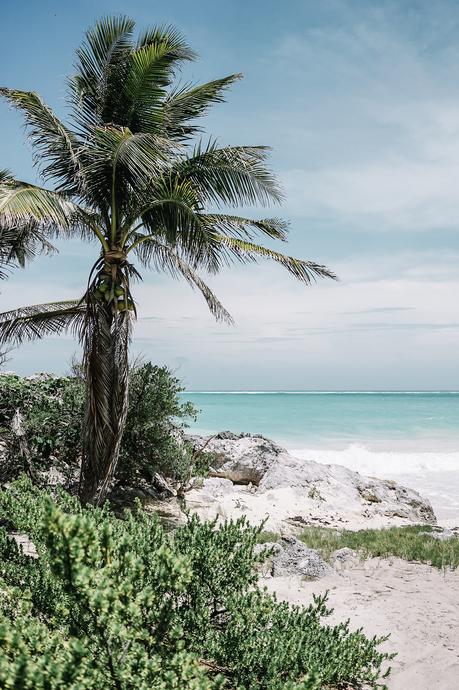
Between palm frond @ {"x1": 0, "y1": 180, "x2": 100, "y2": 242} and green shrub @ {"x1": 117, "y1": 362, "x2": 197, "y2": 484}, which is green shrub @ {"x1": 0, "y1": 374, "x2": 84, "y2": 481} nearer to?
green shrub @ {"x1": 117, "y1": 362, "x2": 197, "y2": 484}

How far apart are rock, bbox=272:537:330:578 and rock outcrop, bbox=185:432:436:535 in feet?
8.05

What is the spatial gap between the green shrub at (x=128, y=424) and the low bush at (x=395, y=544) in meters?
3.03

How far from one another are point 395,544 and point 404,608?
259 centimetres

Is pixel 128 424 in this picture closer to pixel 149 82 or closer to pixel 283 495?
pixel 283 495

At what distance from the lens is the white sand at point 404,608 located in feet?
14.2

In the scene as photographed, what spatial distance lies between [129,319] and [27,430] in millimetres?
3254

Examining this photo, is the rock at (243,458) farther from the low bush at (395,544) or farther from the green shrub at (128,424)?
the low bush at (395,544)

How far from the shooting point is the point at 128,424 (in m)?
9.73

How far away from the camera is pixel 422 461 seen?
84.3 ft

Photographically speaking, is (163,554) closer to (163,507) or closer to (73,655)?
(73,655)

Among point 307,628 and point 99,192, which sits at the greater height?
point 99,192

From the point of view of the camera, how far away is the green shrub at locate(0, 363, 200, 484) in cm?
966

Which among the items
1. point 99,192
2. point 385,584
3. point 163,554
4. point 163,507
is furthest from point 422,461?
point 163,554

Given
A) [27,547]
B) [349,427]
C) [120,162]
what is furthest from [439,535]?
[349,427]
